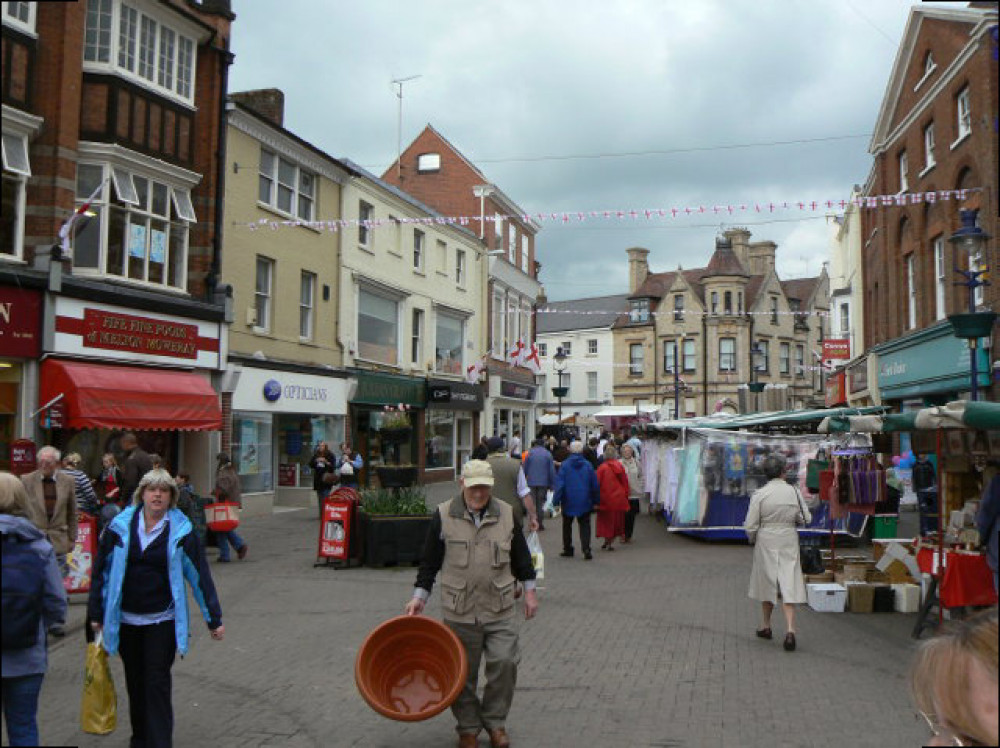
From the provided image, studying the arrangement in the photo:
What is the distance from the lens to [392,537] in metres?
13.2

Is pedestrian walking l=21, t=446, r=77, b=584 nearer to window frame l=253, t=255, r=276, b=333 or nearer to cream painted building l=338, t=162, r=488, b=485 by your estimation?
window frame l=253, t=255, r=276, b=333

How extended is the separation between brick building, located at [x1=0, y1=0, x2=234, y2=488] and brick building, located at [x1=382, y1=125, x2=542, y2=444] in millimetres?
17055

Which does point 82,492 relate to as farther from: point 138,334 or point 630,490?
point 630,490

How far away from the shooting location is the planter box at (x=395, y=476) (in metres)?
14.2

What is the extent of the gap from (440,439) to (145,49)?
58.0 ft

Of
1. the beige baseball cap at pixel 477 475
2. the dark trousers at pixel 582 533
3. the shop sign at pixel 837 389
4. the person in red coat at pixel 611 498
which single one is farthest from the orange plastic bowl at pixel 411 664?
the shop sign at pixel 837 389

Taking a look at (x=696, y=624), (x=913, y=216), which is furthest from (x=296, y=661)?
(x=913, y=216)

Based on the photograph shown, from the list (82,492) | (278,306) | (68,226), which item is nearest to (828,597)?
(82,492)

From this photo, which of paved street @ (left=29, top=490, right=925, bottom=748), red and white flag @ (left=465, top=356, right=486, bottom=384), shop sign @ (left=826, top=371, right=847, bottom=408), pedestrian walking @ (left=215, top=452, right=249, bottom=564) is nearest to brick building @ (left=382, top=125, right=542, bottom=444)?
red and white flag @ (left=465, top=356, right=486, bottom=384)

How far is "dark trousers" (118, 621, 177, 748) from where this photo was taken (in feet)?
16.4

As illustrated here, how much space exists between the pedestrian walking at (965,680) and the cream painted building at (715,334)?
183 ft

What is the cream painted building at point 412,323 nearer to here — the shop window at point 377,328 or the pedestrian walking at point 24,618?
the shop window at point 377,328

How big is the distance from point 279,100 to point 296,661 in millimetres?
19626

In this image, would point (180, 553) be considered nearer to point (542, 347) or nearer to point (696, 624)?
point (696, 624)
